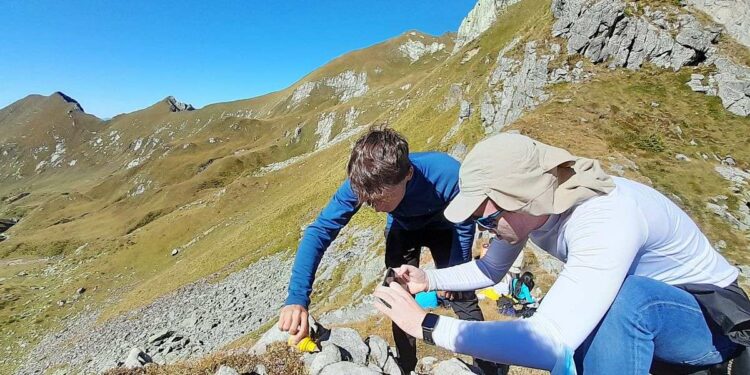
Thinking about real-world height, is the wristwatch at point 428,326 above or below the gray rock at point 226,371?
above

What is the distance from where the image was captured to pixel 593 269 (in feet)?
8.99

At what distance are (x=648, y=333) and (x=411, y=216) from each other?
3423mm

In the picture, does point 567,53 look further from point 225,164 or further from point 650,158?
point 225,164

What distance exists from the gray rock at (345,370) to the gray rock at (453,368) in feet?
4.48

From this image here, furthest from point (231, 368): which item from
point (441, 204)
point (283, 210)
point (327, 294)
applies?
point (283, 210)

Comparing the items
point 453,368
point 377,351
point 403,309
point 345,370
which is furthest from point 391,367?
point 403,309

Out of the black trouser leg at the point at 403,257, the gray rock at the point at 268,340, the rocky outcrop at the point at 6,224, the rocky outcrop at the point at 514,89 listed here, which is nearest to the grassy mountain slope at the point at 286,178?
the rocky outcrop at the point at 514,89

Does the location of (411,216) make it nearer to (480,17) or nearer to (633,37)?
(633,37)

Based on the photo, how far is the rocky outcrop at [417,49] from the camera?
17525 cm

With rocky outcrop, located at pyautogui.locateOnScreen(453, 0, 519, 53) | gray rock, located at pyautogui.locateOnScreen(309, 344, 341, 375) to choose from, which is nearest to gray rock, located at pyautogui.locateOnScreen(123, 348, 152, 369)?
gray rock, located at pyautogui.locateOnScreen(309, 344, 341, 375)

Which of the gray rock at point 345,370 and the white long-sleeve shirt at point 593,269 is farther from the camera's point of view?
the gray rock at point 345,370

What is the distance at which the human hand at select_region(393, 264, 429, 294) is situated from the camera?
4.64 metres

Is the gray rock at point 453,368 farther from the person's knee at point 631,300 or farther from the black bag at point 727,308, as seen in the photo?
the black bag at point 727,308

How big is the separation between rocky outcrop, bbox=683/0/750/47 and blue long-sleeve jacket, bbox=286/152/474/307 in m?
31.3
